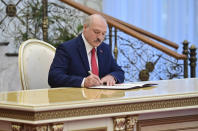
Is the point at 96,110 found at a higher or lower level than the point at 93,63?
lower

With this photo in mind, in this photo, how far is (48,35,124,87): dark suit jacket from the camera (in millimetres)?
3551

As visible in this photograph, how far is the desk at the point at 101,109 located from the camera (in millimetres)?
2428

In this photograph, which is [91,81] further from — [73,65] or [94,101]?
[94,101]

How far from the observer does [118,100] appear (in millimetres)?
2650

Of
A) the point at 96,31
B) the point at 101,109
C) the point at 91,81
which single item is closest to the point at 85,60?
the point at 96,31

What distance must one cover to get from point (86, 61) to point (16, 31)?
2.63m

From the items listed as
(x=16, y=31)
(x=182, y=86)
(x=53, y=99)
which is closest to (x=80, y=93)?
(x=53, y=99)

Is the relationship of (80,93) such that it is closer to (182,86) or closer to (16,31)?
(182,86)

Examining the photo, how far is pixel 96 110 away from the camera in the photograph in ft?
8.43

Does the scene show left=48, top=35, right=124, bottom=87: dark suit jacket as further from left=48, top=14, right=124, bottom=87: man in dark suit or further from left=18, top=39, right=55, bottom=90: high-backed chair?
left=18, top=39, right=55, bottom=90: high-backed chair

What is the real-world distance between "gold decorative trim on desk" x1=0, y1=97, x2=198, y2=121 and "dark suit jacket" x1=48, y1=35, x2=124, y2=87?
32.2 inches

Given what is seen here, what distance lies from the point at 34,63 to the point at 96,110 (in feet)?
Result: 4.80

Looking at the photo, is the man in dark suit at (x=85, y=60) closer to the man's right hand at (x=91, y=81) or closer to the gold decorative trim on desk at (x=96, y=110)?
the man's right hand at (x=91, y=81)

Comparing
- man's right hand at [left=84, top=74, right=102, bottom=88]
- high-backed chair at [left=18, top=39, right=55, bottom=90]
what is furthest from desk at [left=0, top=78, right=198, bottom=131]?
high-backed chair at [left=18, top=39, right=55, bottom=90]
